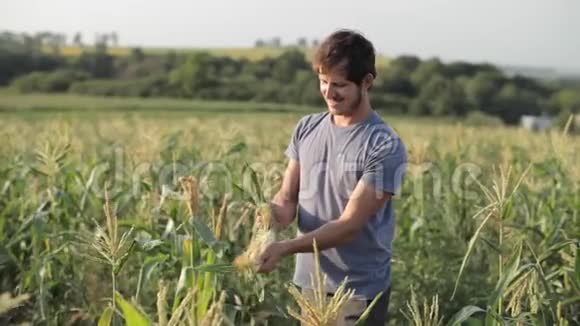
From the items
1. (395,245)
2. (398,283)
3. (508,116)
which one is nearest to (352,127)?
(398,283)

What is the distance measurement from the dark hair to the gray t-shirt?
215 mm

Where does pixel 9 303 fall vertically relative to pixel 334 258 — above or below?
above

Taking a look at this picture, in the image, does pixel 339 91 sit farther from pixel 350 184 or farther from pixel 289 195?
pixel 289 195

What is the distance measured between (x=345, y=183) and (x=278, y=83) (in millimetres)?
34599

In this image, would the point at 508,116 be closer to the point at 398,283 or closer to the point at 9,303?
the point at 398,283

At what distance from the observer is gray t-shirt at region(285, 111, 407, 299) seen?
102 inches

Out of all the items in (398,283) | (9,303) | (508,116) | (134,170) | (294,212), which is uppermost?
(9,303)

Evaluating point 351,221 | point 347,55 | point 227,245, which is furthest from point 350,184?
point 227,245

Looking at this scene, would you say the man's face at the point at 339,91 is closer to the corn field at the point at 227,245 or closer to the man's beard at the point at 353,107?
the man's beard at the point at 353,107

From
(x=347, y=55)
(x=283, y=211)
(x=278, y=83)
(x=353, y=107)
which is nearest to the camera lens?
(x=347, y=55)

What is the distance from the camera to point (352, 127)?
2.66 metres

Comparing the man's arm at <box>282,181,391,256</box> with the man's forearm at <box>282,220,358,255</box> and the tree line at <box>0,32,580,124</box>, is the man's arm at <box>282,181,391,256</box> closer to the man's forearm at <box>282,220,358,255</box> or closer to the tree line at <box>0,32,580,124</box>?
the man's forearm at <box>282,220,358,255</box>

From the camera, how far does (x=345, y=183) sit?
2.67 m

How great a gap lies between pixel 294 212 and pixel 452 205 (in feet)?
9.64
